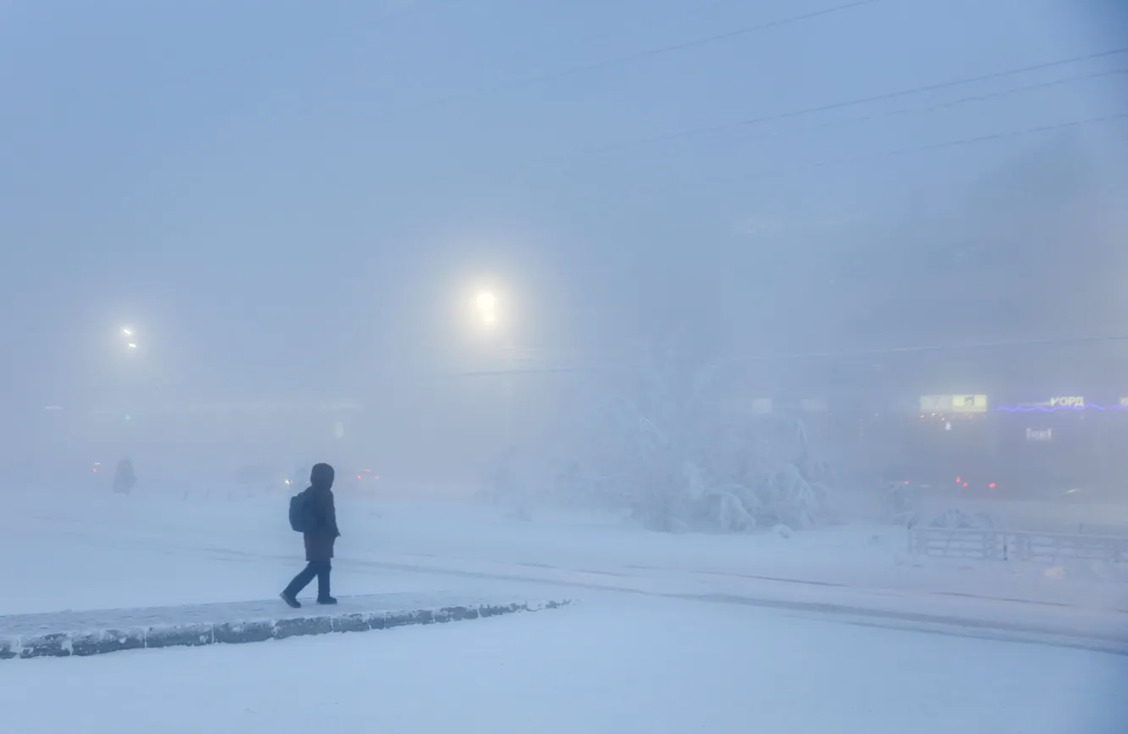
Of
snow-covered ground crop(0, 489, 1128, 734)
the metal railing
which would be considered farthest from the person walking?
the metal railing

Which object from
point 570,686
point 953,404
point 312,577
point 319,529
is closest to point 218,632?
point 312,577

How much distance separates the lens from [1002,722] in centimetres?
800

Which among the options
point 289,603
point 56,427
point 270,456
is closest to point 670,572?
point 289,603

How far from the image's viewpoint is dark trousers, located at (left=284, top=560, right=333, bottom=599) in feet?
35.8

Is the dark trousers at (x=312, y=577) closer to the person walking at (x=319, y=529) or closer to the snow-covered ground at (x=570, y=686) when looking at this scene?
the person walking at (x=319, y=529)

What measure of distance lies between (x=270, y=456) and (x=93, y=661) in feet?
186

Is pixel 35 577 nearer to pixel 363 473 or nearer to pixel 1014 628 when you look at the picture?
pixel 1014 628

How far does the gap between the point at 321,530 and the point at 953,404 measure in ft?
122

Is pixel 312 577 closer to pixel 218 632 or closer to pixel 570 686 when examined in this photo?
pixel 218 632

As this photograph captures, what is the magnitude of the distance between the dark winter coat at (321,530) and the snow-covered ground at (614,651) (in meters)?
1.32

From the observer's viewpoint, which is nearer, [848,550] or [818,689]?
[818,689]

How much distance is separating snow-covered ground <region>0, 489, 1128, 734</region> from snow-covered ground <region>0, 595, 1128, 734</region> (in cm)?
3

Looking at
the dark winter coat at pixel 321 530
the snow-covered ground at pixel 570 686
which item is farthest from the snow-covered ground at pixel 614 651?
the dark winter coat at pixel 321 530

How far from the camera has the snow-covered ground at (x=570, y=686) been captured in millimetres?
7125
